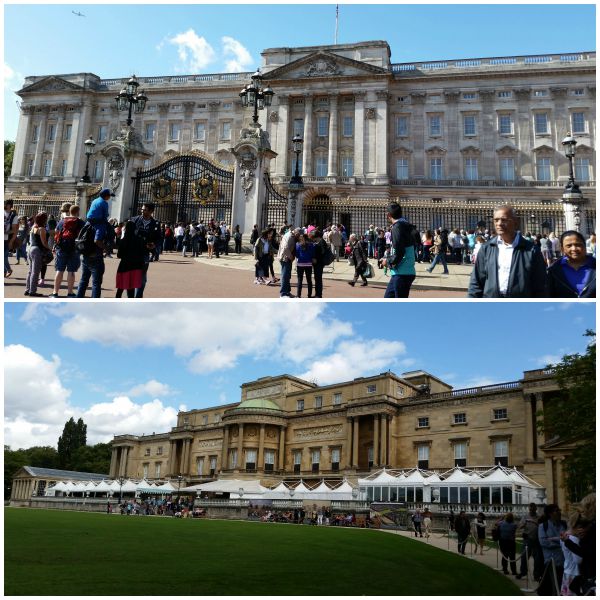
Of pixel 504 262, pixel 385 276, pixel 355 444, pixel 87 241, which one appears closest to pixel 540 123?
pixel 355 444

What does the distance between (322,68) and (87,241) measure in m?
58.1

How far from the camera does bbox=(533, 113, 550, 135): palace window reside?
60.4 meters

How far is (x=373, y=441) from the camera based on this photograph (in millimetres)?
44156

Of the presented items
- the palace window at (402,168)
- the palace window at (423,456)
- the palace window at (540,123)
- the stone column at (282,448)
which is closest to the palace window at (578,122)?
the palace window at (540,123)

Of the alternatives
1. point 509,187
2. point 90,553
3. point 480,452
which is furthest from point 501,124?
point 90,553

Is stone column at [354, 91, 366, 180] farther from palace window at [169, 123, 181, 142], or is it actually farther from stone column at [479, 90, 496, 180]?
palace window at [169, 123, 181, 142]

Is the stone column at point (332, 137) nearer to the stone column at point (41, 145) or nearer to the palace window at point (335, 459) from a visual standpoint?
the palace window at point (335, 459)

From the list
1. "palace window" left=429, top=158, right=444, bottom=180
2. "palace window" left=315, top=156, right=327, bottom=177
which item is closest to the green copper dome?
"palace window" left=315, top=156, right=327, bottom=177

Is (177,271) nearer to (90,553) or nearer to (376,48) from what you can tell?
(90,553)

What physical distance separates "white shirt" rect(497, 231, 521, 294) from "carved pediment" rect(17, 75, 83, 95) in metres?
76.1

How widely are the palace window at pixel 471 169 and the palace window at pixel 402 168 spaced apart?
667cm

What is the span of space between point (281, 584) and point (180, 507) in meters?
30.6

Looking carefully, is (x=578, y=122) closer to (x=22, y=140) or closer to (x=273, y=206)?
(x=273, y=206)

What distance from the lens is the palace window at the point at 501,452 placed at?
3769 cm
